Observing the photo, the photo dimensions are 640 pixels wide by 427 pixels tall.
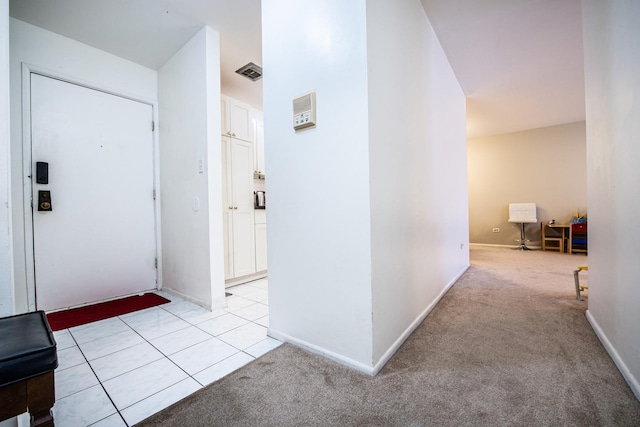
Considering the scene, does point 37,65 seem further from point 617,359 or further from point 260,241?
point 617,359

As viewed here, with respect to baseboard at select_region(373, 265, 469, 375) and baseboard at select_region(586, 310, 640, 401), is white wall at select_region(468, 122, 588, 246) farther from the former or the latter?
baseboard at select_region(586, 310, 640, 401)

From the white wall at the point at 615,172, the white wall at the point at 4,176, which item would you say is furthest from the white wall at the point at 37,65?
the white wall at the point at 615,172

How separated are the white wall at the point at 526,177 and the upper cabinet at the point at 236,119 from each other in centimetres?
595

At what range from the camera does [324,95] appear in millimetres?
1535

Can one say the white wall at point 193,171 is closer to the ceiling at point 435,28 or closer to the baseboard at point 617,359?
the ceiling at point 435,28

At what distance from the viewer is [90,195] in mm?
2711

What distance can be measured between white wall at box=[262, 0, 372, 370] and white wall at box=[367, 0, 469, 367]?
8cm

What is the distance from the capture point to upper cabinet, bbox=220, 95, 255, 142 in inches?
129

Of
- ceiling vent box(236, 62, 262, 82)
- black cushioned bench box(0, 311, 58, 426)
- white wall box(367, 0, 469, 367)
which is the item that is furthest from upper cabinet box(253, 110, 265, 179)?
black cushioned bench box(0, 311, 58, 426)

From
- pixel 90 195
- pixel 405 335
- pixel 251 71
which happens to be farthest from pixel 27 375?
pixel 251 71

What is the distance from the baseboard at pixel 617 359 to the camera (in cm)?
120

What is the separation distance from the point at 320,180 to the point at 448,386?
4.24 feet

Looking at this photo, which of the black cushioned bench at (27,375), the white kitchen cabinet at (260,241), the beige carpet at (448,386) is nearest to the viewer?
the black cushioned bench at (27,375)

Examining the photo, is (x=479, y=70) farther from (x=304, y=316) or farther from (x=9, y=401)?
(x=9, y=401)
